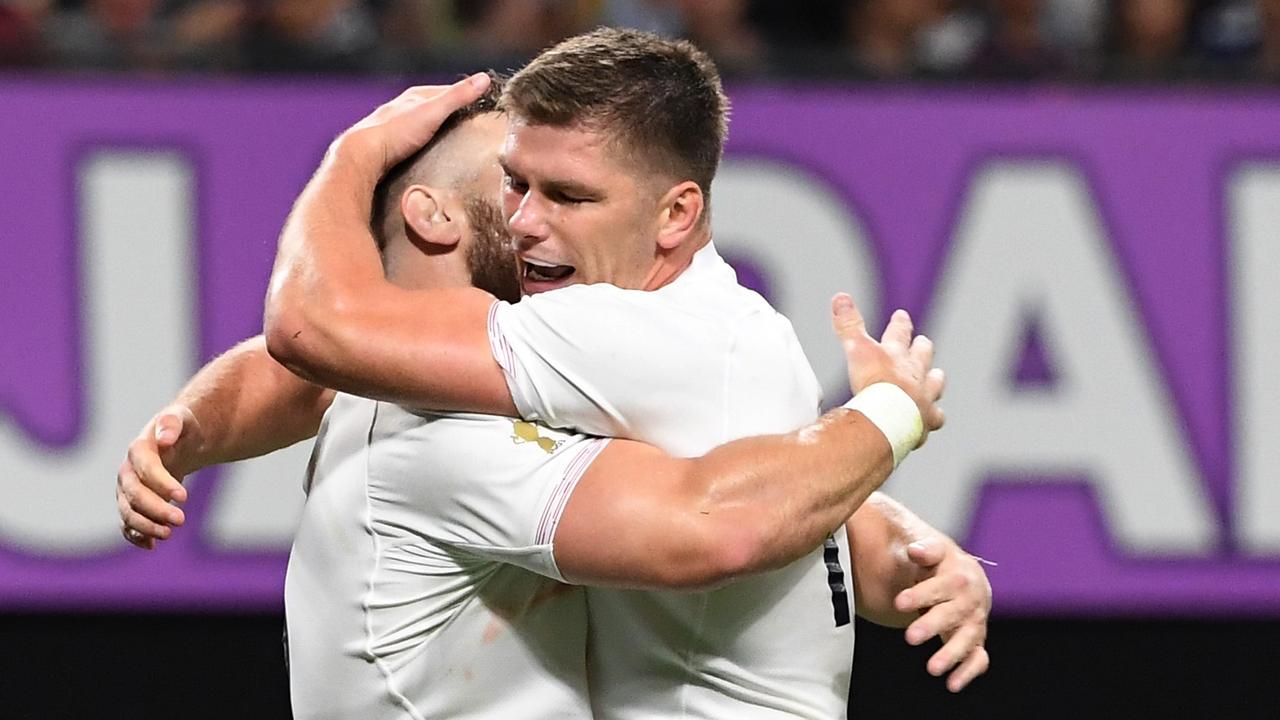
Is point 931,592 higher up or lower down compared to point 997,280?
higher up

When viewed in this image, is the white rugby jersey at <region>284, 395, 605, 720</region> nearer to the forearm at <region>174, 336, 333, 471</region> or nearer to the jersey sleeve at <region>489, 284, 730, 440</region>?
the jersey sleeve at <region>489, 284, 730, 440</region>

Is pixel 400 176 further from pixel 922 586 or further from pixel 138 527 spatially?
pixel 922 586

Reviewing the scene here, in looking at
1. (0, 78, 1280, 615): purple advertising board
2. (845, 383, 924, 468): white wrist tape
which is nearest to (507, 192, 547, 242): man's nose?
(845, 383, 924, 468): white wrist tape

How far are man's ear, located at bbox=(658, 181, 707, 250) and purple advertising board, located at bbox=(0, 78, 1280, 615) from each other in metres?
2.78

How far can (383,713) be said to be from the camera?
8.88 ft

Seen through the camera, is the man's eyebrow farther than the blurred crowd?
No

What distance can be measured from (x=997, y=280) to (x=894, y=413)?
3.05 metres

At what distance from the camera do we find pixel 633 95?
8.89 feet

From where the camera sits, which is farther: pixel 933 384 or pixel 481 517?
pixel 933 384

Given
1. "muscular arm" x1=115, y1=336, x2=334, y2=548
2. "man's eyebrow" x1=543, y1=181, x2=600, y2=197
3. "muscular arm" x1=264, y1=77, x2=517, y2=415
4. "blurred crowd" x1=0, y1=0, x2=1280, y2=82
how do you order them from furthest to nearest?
"blurred crowd" x1=0, y1=0, x2=1280, y2=82, "muscular arm" x1=115, y1=336, x2=334, y2=548, "man's eyebrow" x1=543, y1=181, x2=600, y2=197, "muscular arm" x1=264, y1=77, x2=517, y2=415

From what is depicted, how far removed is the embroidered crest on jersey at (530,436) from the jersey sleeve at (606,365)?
0.01 metres

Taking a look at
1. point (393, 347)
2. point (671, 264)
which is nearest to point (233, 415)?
point (393, 347)

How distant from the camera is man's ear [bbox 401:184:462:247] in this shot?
9.31 feet

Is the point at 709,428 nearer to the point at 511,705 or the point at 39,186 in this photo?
the point at 511,705
